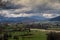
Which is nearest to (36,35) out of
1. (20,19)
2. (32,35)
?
(32,35)

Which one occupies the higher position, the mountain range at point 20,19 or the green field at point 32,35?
the mountain range at point 20,19

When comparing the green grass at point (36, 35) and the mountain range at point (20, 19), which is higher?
the mountain range at point (20, 19)

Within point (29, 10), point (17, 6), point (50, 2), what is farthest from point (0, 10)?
point (50, 2)

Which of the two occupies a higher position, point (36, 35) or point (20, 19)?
point (20, 19)

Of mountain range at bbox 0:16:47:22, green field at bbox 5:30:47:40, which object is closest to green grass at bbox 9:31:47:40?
green field at bbox 5:30:47:40

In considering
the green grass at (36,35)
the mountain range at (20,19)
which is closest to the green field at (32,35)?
the green grass at (36,35)

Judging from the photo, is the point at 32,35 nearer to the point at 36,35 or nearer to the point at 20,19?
the point at 36,35

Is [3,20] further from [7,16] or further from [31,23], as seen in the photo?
[31,23]

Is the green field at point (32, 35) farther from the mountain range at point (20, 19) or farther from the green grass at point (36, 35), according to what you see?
the mountain range at point (20, 19)

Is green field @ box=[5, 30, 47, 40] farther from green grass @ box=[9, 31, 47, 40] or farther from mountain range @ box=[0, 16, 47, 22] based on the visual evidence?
mountain range @ box=[0, 16, 47, 22]

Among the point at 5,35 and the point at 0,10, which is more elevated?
the point at 0,10

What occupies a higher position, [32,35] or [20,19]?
[20,19]
